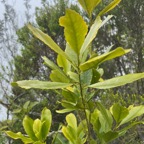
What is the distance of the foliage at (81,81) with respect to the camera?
0.63 meters

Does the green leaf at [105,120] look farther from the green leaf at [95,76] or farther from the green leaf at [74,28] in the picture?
the green leaf at [74,28]

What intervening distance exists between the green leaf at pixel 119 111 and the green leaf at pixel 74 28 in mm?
173

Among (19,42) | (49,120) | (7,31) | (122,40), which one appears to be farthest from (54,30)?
(49,120)

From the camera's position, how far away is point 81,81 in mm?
722

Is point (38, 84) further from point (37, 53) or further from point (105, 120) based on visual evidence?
point (37, 53)

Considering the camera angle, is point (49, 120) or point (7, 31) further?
point (7, 31)

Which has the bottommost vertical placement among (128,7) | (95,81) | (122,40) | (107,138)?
(107,138)

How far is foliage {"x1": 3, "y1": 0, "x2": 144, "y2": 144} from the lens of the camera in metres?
0.63

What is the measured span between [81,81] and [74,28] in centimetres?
13

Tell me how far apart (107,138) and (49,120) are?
14 cm

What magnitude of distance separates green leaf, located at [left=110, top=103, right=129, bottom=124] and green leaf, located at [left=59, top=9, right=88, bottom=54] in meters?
0.17

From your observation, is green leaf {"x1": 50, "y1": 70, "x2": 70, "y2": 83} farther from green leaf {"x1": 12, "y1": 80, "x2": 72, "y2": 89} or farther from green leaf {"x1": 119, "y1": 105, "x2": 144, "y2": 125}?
green leaf {"x1": 119, "y1": 105, "x2": 144, "y2": 125}

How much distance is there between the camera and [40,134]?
78 cm

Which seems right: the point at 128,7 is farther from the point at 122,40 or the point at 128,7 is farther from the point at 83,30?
the point at 83,30
